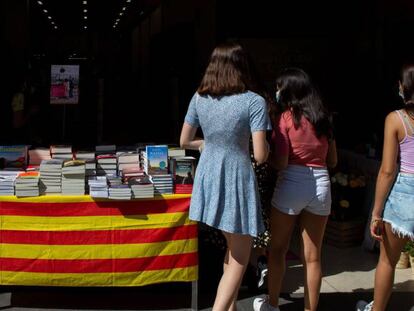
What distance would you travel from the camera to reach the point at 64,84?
4.83 metres

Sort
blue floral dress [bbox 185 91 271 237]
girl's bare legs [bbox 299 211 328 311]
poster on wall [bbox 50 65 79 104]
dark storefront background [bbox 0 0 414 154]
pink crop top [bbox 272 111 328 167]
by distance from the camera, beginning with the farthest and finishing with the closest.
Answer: dark storefront background [bbox 0 0 414 154] → poster on wall [bbox 50 65 79 104] → girl's bare legs [bbox 299 211 328 311] → pink crop top [bbox 272 111 328 167] → blue floral dress [bbox 185 91 271 237]

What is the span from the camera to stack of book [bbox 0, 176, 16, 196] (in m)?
3.68

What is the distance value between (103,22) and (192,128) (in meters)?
18.8

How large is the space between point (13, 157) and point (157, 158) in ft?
3.36

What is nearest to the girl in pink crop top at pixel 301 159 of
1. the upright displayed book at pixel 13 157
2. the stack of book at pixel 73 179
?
the stack of book at pixel 73 179

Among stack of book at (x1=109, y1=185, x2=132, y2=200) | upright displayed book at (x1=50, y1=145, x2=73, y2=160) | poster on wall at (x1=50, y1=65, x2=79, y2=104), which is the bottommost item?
stack of book at (x1=109, y1=185, x2=132, y2=200)

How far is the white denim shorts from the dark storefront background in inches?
94.2

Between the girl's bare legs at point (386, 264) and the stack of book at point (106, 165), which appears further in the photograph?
the stack of book at point (106, 165)

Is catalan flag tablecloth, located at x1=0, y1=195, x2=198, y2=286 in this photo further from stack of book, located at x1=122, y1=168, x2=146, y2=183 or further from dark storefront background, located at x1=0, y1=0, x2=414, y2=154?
dark storefront background, located at x1=0, y1=0, x2=414, y2=154

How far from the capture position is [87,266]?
3.74 meters

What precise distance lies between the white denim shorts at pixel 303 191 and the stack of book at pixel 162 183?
2.45 feet

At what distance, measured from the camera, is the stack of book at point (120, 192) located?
3.62 m

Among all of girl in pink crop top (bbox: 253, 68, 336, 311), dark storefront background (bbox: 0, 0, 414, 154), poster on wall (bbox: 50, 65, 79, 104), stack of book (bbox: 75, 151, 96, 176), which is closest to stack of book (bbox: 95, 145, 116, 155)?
stack of book (bbox: 75, 151, 96, 176)

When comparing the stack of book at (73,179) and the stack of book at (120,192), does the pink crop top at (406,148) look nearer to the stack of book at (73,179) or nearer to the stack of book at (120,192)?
the stack of book at (120,192)
